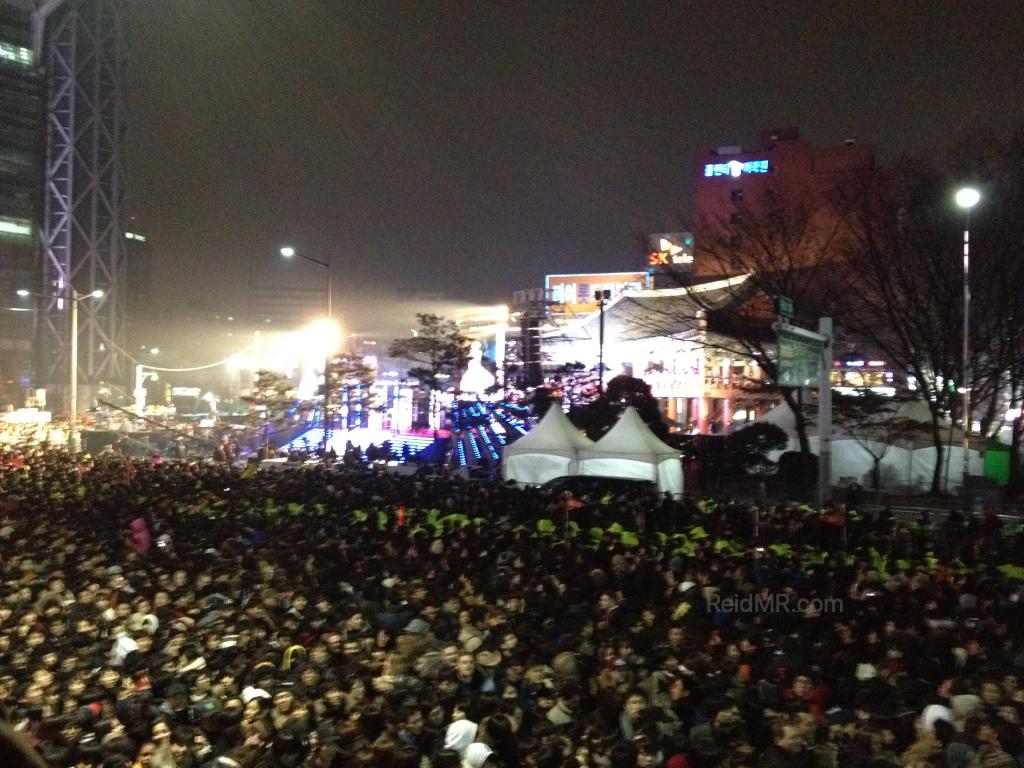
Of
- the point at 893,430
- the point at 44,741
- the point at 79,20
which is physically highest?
the point at 79,20

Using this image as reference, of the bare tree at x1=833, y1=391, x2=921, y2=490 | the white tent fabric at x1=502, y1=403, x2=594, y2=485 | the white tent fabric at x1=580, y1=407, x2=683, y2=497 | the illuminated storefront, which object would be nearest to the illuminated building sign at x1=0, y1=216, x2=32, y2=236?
the illuminated storefront

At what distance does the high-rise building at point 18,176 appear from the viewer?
156 ft

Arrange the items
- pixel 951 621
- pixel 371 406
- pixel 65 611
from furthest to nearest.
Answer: pixel 371 406 → pixel 65 611 → pixel 951 621

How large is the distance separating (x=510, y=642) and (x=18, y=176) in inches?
2078

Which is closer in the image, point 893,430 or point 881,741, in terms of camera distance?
point 881,741

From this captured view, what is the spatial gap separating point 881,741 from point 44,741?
501cm

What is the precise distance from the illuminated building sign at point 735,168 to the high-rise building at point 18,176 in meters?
39.7

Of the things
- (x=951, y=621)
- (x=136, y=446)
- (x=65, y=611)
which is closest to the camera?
(x=951, y=621)

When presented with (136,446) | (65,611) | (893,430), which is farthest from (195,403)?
(65,611)

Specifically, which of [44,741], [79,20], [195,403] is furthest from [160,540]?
[79,20]

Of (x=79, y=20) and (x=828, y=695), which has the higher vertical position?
(x=79, y=20)

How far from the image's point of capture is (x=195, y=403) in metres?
52.9

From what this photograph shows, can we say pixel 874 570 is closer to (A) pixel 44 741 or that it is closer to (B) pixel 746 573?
(B) pixel 746 573

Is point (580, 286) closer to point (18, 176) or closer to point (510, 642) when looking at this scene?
point (18, 176)
